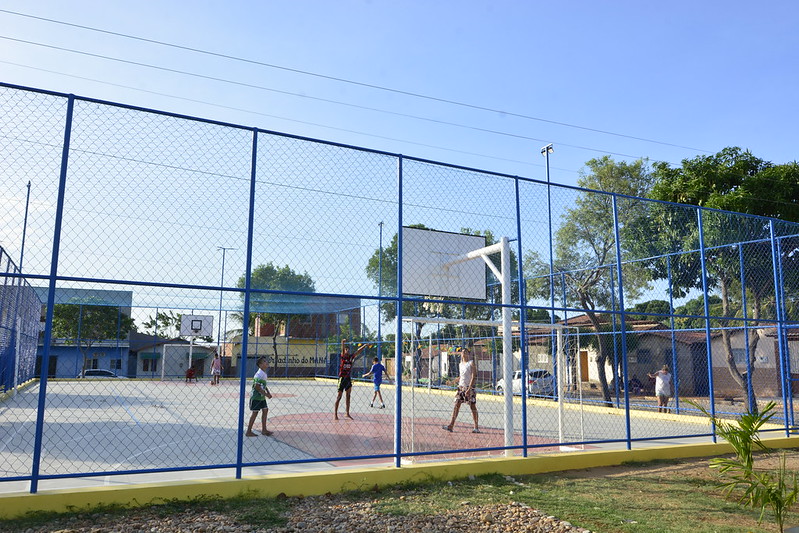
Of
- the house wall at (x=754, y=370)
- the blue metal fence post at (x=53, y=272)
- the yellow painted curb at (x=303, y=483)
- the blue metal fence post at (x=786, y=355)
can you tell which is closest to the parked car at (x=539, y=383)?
the house wall at (x=754, y=370)

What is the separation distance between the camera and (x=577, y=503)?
6352 millimetres

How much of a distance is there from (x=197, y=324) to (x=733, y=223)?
22.4m

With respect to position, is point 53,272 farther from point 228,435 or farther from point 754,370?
point 754,370

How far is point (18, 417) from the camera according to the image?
40.4 ft

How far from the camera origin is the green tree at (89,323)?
26.8 metres

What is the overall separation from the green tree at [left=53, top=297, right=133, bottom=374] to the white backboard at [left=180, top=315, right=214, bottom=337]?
2738 millimetres

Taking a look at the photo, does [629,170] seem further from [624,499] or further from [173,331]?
[624,499]

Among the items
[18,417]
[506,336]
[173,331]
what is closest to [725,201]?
[506,336]

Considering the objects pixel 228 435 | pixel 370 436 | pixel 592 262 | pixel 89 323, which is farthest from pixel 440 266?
pixel 89 323

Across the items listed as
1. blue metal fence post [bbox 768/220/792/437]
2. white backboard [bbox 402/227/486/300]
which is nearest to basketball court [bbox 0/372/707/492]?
white backboard [bbox 402/227/486/300]

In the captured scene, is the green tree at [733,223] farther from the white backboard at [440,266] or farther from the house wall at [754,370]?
the white backboard at [440,266]

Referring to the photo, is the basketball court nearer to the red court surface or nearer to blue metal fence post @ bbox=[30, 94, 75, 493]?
the red court surface

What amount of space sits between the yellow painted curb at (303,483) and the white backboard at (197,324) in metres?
21.6

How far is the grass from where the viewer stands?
217 inches
